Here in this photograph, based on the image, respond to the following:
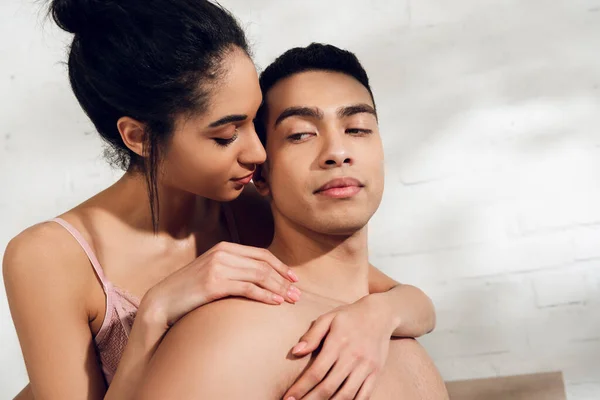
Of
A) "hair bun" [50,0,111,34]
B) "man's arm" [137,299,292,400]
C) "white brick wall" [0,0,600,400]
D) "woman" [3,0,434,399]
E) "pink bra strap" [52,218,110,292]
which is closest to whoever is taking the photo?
"man's arm" [137,299,292,400]

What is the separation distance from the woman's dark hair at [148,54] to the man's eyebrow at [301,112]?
0.55ft

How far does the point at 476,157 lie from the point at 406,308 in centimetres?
97

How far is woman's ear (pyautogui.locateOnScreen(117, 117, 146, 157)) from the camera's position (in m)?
1.50

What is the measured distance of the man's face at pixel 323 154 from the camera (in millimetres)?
1473

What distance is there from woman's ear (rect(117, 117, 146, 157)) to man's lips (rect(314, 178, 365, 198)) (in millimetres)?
380

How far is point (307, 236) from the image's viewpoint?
155 cm

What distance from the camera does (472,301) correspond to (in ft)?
8.27

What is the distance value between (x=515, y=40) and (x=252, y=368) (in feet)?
5.33

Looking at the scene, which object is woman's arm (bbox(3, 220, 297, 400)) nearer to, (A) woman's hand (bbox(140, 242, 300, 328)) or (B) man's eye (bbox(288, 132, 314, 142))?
(A) woman's hand (bbox(140, 242, 300, 328))

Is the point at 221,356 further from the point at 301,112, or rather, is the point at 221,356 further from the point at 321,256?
the point at 301,112

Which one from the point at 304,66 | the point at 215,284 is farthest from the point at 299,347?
the point at 304,66

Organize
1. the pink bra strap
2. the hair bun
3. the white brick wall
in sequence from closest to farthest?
1. the hair bun
2. the pink bra strap
3. the white brick wall

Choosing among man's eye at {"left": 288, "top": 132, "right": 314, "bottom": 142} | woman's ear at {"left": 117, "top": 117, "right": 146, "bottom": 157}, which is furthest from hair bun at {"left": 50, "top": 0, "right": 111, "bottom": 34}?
man's eye at {"left": 288, "top": 132, "right": 314, "bottom": 142}

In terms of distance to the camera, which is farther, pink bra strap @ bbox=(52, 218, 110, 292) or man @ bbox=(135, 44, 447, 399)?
pink bra strap @ bbox=(52, 218, 110, 292)
